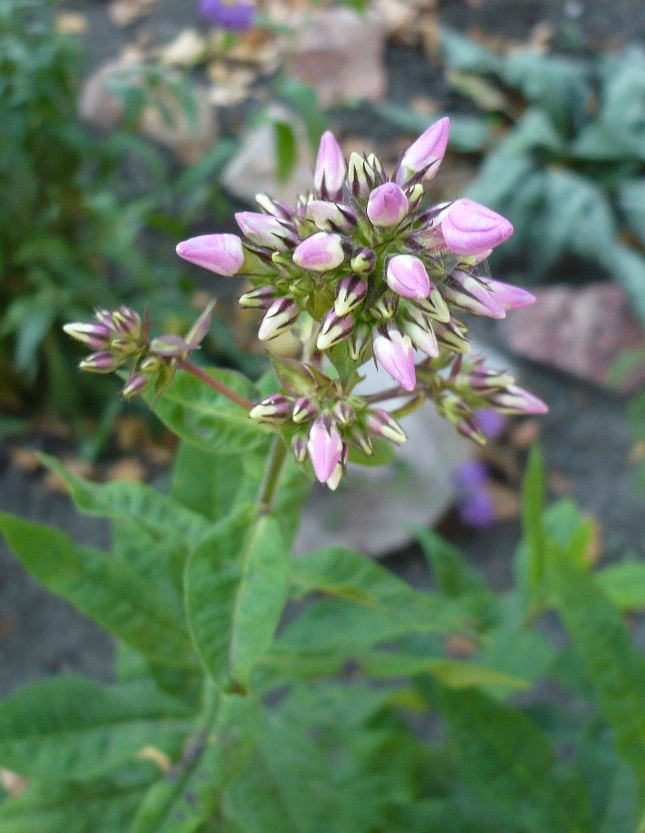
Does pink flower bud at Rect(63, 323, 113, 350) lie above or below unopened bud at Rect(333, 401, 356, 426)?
above

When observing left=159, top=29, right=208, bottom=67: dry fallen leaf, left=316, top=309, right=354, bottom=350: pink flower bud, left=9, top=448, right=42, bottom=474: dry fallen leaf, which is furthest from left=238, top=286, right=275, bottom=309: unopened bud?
left=159, top=29, right=208, bottom=67: dry fallen leaf

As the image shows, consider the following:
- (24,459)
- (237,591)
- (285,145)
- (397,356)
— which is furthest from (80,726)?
(285,145)

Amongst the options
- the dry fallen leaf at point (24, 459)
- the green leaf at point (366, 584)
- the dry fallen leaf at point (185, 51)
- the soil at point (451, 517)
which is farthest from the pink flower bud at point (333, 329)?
the dry fallen leaf at point (185, 51)

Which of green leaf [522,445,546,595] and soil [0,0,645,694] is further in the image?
soil [0,0,645,694]

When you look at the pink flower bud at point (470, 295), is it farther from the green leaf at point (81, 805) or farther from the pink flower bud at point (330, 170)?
the green leaf at point (81, 805)

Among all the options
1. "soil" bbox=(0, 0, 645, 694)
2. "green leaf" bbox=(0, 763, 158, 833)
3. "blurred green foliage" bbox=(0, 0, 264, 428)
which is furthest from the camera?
"soil" bbox=(0, 0, 645, 694)

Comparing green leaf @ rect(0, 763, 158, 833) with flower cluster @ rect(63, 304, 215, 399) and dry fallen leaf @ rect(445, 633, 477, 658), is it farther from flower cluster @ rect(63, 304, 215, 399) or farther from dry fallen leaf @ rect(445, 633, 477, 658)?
dry fallen leaf @ rect(445, 633, 477, 658)

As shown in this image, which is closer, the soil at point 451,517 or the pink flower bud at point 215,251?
the pink flower bud at point 215,251
